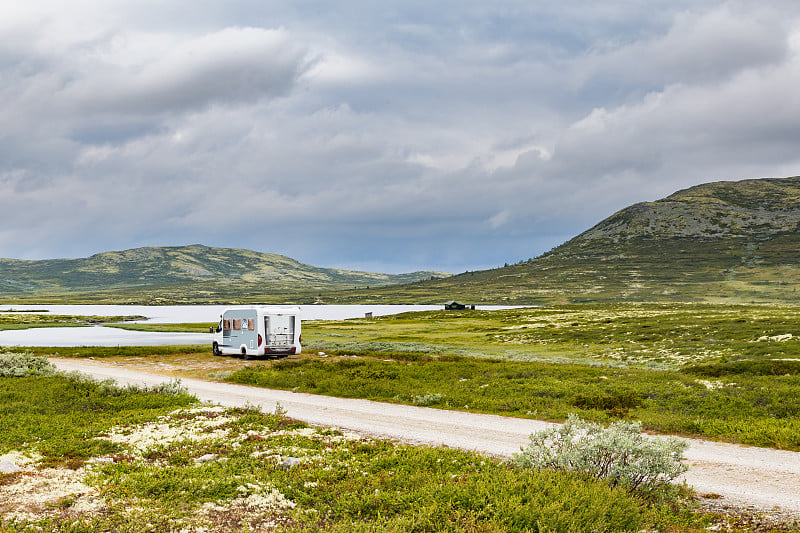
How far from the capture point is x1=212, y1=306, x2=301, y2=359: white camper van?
148 ft

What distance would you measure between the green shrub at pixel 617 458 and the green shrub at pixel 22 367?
30579 mm

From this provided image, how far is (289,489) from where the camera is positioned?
36.8ft

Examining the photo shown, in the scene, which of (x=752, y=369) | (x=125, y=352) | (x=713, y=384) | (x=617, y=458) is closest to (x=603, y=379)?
(x=713, y=384)

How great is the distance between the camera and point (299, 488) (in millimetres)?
11391

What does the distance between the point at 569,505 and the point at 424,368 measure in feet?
83.8

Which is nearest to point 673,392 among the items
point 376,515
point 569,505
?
point 569,505

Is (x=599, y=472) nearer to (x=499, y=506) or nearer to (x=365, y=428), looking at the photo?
(x=499, y=506)

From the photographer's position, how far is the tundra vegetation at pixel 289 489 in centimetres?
945

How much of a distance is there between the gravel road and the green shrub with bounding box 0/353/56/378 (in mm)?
11624

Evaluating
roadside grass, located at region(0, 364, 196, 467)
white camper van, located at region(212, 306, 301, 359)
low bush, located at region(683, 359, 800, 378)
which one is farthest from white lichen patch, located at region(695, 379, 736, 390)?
white camper van, located at region(212, 306, 301, 359)

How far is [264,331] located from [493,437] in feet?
104

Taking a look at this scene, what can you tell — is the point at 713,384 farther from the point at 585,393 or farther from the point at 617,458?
the point at 617,458

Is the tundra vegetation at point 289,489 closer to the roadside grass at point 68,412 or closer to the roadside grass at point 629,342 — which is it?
the roadside grass at point 68,412

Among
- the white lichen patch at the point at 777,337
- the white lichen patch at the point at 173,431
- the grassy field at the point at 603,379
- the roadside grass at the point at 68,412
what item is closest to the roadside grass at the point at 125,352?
the grassy field at the point at 603,379
